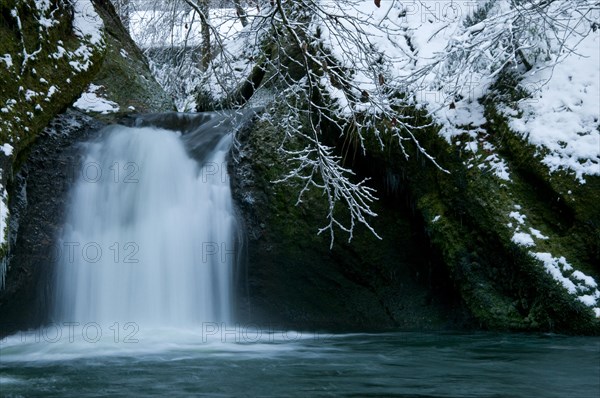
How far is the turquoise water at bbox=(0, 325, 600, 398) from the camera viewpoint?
4023 millimetres

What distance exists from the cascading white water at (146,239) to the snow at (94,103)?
44.6 inches

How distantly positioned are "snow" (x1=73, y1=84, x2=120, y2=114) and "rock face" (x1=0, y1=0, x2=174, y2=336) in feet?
2.13

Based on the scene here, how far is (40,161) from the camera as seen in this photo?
23.0 feet

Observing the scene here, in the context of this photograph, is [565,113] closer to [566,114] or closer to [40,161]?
[566,114]

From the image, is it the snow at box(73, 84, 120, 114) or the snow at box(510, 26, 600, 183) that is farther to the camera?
the snow at box(73, 84, 120, 114)

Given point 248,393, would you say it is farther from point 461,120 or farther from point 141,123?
point 141,123

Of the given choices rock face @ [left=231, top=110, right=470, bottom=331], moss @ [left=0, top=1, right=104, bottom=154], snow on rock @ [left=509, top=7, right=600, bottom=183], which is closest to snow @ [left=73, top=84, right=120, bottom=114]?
moss @ [left=0, top=1, right=104, bottom=154]

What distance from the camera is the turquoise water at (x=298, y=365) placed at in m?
4.02

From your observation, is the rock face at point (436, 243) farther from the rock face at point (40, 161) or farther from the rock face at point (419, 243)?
the rock face at point (40, 161)

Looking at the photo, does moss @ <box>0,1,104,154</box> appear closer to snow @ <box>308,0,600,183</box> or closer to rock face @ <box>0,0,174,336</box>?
rock face @ <box>0,0,174,336</box>

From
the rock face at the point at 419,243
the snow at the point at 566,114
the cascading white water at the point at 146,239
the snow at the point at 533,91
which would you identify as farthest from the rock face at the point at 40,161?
the snow at the point at 566,114

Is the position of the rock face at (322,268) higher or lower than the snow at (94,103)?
lower

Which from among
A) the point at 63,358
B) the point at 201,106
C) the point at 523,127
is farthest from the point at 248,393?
the point at 201,106

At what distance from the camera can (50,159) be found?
23.3ft
